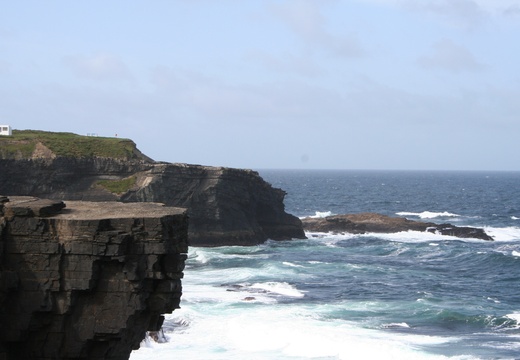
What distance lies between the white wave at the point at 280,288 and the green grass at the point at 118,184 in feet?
65.8

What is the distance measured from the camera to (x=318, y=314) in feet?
138

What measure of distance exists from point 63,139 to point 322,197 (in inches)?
3540

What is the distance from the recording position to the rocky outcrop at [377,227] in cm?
8681

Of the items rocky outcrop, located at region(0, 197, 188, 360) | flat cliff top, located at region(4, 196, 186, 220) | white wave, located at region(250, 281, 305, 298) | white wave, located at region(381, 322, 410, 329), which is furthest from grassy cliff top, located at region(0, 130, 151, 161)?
rocky outcrop, located at region(0, 197, 188, 360)

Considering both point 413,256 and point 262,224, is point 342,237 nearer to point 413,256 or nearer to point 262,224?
point 262,224

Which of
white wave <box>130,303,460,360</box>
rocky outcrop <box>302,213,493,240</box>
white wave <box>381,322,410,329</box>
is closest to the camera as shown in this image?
white wave <box>130,303,460,360</box>

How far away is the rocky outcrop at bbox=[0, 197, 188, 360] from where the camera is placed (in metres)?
17.0

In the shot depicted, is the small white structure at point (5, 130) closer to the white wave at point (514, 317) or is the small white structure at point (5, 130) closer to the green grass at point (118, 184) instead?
the green grass at point (118, 184)

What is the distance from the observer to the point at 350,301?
46094mm

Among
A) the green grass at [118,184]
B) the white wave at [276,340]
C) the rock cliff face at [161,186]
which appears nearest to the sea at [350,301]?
the white wave at [276,340]

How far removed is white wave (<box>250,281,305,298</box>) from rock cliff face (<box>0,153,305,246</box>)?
17298 millimetres

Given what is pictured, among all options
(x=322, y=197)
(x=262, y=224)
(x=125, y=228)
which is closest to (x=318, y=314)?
(x=125, y=228)

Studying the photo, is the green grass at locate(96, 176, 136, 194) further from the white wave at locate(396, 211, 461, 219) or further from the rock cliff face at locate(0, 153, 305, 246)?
the white wave at locate(396, 211, 461, 219)

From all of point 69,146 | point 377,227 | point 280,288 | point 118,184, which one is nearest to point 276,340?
point 280,288
